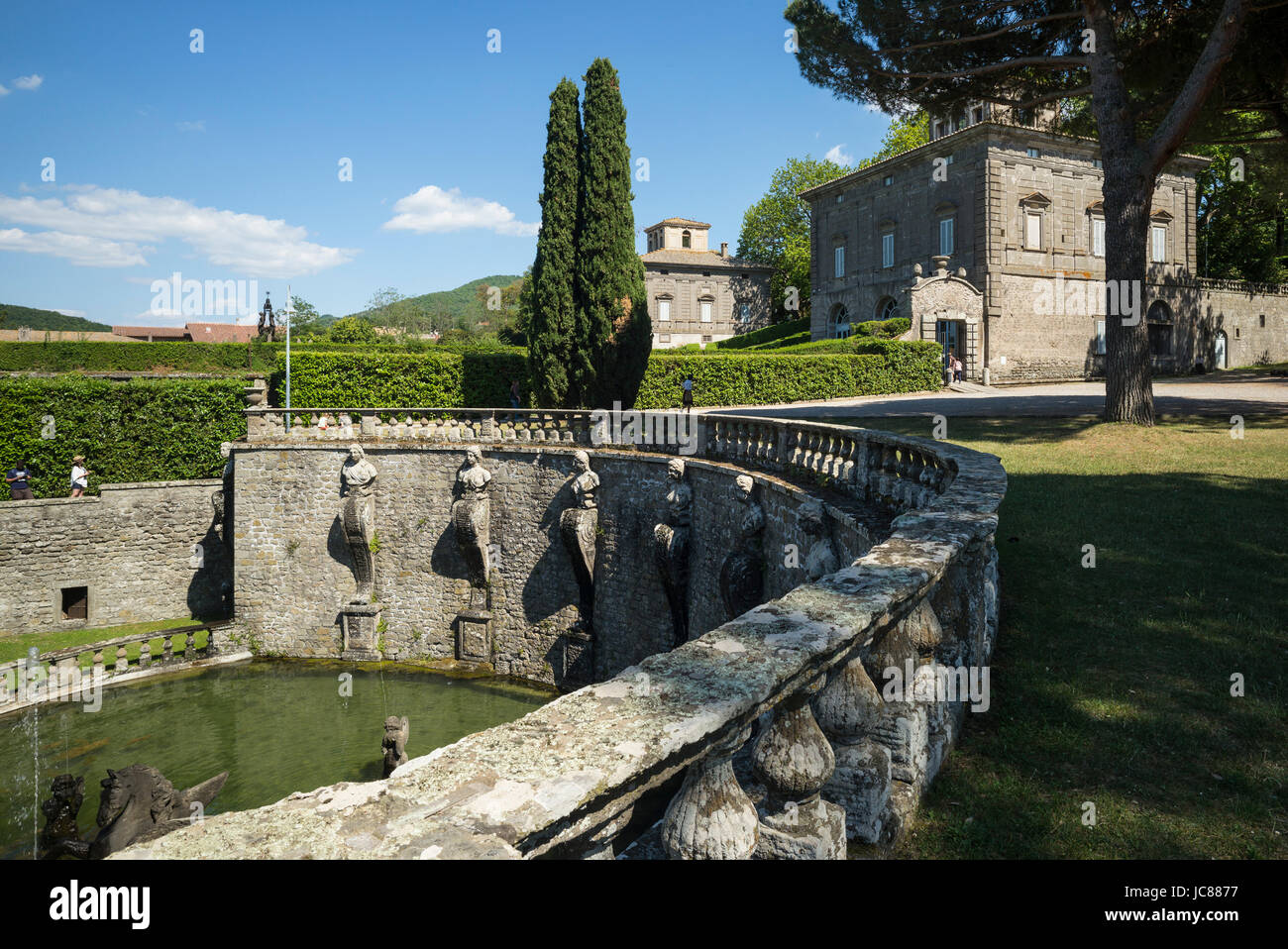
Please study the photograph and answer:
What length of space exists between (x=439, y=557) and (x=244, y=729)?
549 cm

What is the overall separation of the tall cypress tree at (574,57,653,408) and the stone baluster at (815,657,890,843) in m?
19.8

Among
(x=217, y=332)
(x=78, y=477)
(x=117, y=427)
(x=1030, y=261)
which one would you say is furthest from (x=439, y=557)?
(x=217, y=332)

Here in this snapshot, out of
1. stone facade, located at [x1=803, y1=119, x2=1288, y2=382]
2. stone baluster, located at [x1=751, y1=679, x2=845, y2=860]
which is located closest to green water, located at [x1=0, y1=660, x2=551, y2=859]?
stone baluster, located at [x1=751, y1=679, x2=845, y2=860]

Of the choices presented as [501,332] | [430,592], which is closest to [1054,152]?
[430,592]

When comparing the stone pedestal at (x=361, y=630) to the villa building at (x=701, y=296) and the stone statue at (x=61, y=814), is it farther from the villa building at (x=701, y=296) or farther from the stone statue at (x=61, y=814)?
the villa building at (x=701, y=296)

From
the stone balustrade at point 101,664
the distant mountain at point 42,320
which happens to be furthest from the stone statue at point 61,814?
the distant mountain at point 42,320

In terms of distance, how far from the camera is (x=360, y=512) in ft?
63.0

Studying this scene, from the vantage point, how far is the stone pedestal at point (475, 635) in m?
19.2

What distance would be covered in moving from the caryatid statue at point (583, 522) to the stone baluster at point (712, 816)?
48.8 feet

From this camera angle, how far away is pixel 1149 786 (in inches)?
145

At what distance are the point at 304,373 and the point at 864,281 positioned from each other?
28.6 meters
